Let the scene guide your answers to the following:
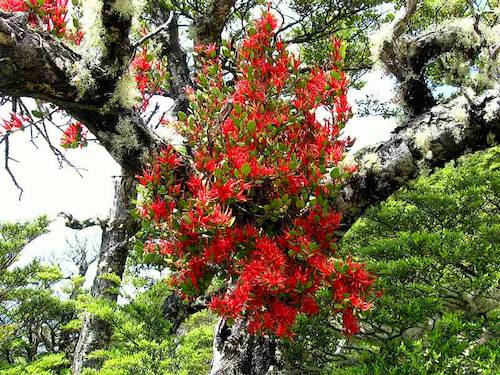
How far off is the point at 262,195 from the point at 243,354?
128 centimetres

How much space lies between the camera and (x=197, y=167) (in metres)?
3.10

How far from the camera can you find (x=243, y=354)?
3.61m

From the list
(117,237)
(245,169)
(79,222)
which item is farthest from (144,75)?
(79,222)

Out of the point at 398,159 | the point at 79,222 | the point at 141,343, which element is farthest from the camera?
the point at 79,222

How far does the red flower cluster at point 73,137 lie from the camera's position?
3734 millimetres

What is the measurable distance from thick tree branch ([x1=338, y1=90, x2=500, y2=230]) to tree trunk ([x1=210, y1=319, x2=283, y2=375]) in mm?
1215

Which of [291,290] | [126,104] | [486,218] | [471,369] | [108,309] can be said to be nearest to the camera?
[471,369]

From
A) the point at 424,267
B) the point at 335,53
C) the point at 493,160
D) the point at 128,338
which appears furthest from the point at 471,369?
the point at 493,160

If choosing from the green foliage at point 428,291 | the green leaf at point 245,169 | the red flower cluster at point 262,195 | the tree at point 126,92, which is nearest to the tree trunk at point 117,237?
the tree at point 126,92

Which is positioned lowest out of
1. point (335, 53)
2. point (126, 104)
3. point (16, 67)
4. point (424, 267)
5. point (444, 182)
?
point (424, 267)

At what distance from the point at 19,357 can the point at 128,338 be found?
1047 centimetres

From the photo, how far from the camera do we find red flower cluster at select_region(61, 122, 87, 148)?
3734mm

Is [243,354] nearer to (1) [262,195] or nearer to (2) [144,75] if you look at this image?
(1) [262,195]

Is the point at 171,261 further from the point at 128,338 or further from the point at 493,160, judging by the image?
the point at 493,160
